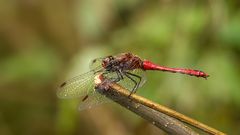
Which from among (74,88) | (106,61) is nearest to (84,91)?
(74,88)

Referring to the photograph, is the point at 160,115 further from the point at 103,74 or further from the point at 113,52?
the point at 113,52

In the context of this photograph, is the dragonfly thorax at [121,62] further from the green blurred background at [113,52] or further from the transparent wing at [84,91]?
the green blurred background at [113,52]

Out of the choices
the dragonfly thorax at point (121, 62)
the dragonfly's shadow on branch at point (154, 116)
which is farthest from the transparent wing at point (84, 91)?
the dragonfly's shadow on branch at point (154, 116)

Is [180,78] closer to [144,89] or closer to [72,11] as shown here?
[144,89]

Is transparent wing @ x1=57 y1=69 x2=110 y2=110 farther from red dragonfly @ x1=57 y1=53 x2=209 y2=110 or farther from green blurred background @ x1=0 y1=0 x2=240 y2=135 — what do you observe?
green blurred background @ x1=0 y1=0 x2=240 y2=135

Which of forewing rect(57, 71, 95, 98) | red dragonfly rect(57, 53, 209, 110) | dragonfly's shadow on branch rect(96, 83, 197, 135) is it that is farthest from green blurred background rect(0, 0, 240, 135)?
dragonfly's shadow on branch rect(96, 83, 197, 135)

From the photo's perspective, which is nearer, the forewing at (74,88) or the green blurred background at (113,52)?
the forewing at (74,88)

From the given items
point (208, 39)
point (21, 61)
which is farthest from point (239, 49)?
point (21, 61)
